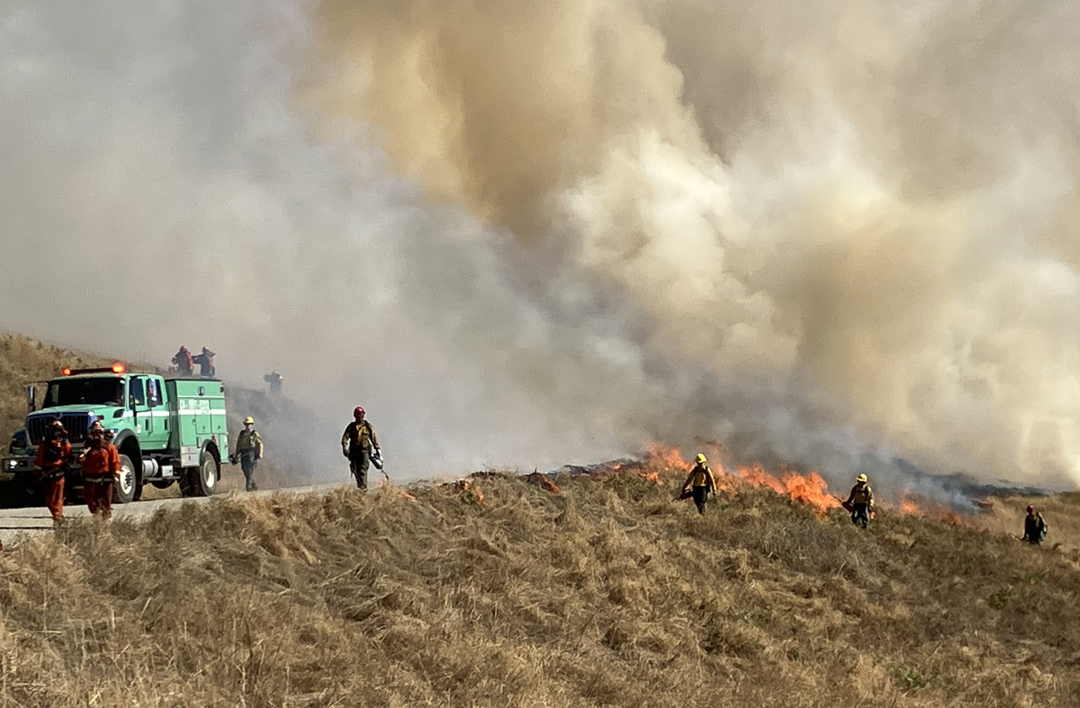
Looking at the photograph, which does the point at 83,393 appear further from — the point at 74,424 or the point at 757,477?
the point at 757,477

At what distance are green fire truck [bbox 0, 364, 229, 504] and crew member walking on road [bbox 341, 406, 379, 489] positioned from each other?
14.2 feet

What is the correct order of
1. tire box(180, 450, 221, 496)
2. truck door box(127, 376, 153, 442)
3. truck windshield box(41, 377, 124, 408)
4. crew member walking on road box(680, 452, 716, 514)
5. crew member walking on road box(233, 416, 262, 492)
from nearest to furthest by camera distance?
truck windshield box(41, 377, 124, 408), truck door box(127, 376, 153, 442), tire box(180, 450, 221, 496), crew member walking on road box(680, 452, 716, 514), crew member walking on road box(233, 416, 262, 492)

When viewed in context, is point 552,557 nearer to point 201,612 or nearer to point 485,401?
point 201,612

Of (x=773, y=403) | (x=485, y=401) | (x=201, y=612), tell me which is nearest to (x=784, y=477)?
(x=773, y=403)

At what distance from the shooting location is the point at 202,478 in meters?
22.4

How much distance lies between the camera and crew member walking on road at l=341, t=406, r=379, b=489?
18.1 m

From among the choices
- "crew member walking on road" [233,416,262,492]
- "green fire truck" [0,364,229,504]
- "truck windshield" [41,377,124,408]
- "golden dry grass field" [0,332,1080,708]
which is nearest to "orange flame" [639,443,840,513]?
"golden dry grass field" [0,332,1080,708]

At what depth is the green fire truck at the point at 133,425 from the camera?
18594 mm

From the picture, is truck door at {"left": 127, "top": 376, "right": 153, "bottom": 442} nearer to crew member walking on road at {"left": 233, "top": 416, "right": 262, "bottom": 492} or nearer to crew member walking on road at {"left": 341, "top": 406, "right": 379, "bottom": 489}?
A: crew member walking on road at {"left": 233, "top": 416, "right": 262, "bottom": 492}

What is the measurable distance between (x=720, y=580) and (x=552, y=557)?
4.28 m

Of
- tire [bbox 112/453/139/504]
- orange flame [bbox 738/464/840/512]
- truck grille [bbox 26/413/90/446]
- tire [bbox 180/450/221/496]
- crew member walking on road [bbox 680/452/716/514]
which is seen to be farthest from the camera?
orange flame [bbox 738/464/840/512]

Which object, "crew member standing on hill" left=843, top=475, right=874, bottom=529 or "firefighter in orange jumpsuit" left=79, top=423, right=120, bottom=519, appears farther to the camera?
"crew member standing on hill" left=843, top=475, right=874, bottom=529

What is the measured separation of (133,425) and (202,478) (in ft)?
10.5

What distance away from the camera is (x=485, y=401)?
40.2 meters
